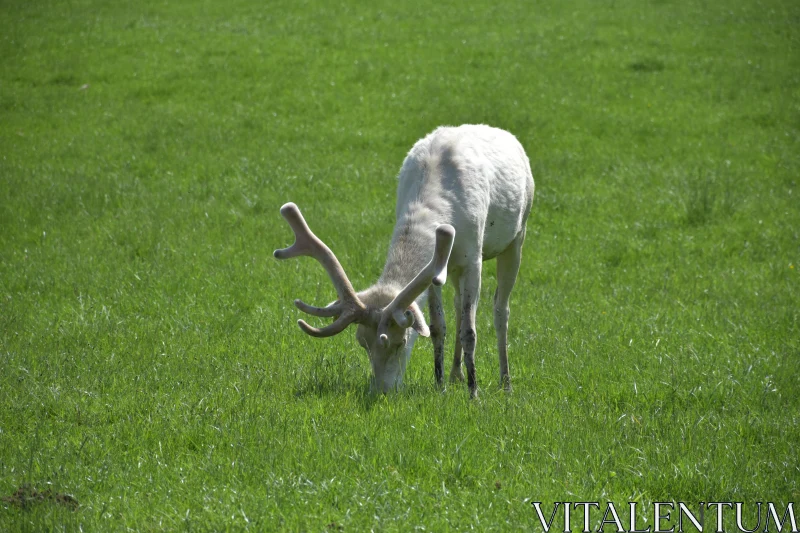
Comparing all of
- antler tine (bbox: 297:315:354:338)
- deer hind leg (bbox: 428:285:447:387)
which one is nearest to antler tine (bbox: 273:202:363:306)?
antler tine (bbox: 297:315:354:338)

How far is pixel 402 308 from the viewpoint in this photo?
248 inches

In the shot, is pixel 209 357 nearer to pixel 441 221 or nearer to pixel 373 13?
pixel 441 221

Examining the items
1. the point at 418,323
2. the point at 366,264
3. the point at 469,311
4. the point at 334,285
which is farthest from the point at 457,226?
the point at 366,264

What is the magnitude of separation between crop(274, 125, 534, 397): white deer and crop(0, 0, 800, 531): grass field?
45 centimetres

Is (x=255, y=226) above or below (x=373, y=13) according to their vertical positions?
below

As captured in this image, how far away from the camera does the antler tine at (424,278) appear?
6133 mm

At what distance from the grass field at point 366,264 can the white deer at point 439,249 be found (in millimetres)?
451

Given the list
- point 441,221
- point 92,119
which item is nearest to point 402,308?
point 441,221

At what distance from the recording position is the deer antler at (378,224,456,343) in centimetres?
613

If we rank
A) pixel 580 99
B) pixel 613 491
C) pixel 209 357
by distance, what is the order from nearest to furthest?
pixel 613 491, pixel 209 357, pixel 580 99

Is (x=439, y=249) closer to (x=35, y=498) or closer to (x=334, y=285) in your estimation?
(x=334, y=285)

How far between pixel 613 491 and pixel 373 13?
2299cm

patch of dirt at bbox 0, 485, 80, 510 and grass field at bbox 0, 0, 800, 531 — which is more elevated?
patch of dirt at bbox 0, 485, 80, 510

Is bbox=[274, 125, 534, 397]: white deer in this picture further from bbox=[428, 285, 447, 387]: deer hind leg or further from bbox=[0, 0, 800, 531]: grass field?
bbox=[0, 0, 800, 531]: grass field
